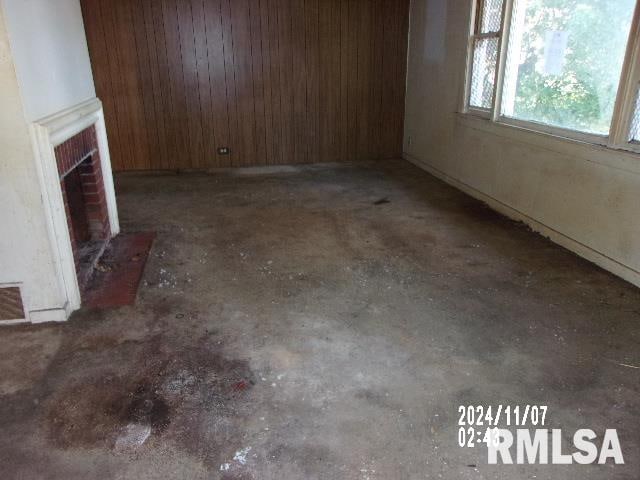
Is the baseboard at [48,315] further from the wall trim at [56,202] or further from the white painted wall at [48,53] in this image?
the white painted wall at [48,53]

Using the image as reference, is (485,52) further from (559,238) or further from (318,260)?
(318,260)

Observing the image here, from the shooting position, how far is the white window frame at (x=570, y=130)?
10.1ft

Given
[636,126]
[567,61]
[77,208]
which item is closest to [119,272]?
[77,208]

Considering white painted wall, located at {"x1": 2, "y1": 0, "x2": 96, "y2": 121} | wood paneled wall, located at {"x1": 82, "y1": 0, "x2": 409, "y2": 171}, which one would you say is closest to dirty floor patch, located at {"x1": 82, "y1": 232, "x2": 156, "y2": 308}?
white painted wall, located at {"x1": 2, "y1": 0, "x2": 96, "y2": 121}

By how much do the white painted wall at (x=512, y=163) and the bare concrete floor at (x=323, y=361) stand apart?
26 centimetres

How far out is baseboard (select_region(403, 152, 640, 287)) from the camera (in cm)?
320

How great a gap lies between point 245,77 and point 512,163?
141 inches

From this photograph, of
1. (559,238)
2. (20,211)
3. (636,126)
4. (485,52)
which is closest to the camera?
(20,211)

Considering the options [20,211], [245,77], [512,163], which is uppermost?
[245,77]

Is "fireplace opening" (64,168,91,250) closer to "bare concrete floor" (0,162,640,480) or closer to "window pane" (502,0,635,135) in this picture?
"bare concrete floor" (0,162,640,480)

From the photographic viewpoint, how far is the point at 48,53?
2.77 meters

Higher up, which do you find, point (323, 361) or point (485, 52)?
point (485, 52)
